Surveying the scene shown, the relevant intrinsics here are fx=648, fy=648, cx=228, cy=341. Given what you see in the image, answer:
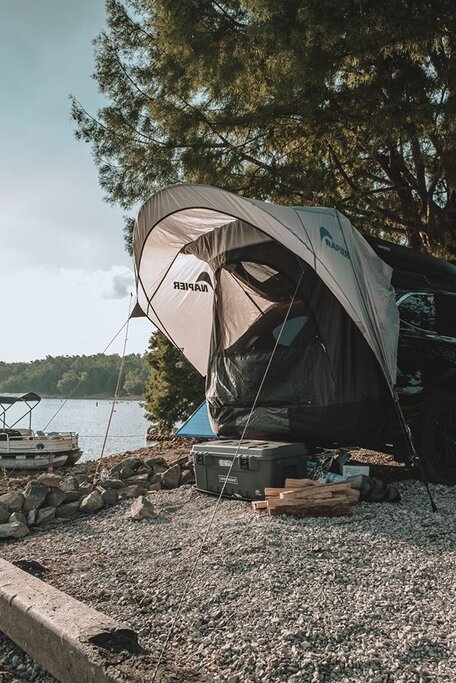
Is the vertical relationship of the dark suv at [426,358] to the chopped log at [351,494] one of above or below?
above

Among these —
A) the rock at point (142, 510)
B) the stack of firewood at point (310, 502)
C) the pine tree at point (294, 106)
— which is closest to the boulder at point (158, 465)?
the rock at point (142, 510)

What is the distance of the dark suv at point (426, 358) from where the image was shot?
617cm

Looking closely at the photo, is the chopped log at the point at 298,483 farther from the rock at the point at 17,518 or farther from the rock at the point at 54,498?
the rock at the point at 17,518

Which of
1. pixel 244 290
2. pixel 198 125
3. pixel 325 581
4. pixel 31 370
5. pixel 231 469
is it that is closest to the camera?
pixel 325 581

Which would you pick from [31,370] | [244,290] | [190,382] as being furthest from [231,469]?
[31,370]

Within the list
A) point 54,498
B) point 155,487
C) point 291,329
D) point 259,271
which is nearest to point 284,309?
point 291,329

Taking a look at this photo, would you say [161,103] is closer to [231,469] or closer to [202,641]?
[231,469]

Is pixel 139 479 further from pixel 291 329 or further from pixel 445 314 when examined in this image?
pixel 445 314

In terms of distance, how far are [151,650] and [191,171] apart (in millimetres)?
9205

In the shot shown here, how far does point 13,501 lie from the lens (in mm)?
5840

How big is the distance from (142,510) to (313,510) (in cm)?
146

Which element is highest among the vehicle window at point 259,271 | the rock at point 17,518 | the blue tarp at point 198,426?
the vehicle window at point 259,271

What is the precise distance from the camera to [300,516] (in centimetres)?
511

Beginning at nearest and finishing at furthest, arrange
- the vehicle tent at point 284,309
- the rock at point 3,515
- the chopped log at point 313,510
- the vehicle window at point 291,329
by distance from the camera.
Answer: the chopped log at point 313,510 → the rock at point 3,515 → the vehicle tent at point 284,309 → the vehicle window at point 291,329
